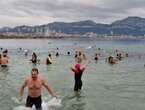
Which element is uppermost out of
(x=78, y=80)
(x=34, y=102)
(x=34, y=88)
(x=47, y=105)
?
(x=34, y=88)

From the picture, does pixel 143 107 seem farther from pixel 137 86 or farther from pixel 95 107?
pixel 137 86

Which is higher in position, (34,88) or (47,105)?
(34,88)

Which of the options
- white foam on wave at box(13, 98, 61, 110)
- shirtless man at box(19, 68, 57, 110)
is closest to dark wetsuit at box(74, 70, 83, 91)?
white foam on wave at box(13, 98, 61, 110)

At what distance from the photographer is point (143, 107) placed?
1866 centimetres

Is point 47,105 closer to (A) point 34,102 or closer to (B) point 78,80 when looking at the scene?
(A) point 34,102

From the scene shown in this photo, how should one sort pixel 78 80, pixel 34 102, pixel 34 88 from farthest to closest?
pixel 78 80 → pixel 34 102 → pixel 34 88

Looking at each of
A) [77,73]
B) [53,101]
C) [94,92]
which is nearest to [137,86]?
[94,92]

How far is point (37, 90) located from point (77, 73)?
7.57 meters

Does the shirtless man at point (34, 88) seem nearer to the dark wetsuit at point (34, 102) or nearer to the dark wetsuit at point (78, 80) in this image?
the dark wetsuit at point (34, 102)

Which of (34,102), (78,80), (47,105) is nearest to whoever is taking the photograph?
(34,102)

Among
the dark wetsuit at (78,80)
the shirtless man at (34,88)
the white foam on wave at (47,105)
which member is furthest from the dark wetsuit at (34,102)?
the dark wetsuit at (78,80)

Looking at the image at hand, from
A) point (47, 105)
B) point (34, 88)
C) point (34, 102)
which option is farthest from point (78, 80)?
point (34, 88)

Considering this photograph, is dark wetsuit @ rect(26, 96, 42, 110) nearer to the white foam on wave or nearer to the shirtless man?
the shirtless man

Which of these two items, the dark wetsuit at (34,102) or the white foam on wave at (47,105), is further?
the white foam on wave at (47,105)
